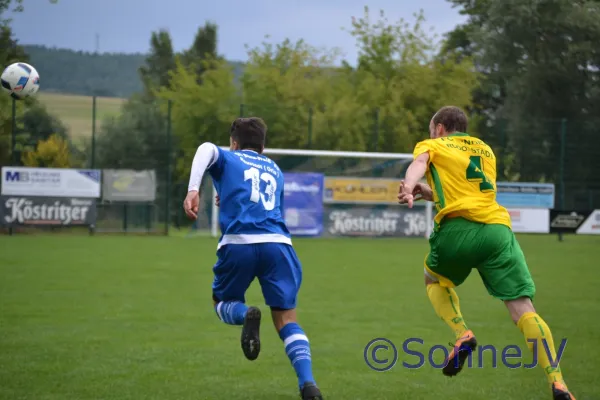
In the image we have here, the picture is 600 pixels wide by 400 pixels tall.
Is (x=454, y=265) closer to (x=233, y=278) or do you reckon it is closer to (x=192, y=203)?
(x=233, y=278)

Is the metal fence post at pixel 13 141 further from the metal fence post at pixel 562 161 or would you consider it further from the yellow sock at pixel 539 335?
the yellow sock at pixel 539 335

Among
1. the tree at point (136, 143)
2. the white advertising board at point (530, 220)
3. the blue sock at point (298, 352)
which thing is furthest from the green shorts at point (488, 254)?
the tree at point (136, 143)

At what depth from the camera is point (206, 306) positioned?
1070 centimetres

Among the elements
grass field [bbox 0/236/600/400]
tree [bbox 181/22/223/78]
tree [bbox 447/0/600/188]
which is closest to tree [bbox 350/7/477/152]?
tree [bbox 447/0/600/188]

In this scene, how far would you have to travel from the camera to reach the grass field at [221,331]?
6.29 metres

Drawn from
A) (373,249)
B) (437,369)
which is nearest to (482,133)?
(373,249)

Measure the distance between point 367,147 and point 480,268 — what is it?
2468 cm

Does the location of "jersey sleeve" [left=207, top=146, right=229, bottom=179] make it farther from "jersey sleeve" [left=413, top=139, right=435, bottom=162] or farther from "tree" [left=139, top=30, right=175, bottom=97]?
"tree" [left=139, top=30, right=175, bottom=97]

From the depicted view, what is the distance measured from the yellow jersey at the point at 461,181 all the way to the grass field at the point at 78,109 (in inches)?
939

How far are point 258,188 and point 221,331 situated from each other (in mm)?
3382

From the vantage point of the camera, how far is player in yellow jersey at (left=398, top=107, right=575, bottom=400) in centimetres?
556

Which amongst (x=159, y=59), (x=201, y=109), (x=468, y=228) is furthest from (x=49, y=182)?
(x=159, y=59)

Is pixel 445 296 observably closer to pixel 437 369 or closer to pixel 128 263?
pixel 437 369

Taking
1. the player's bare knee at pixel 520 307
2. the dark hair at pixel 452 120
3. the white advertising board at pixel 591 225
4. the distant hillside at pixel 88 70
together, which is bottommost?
the white advertising board at pixel 591 225
